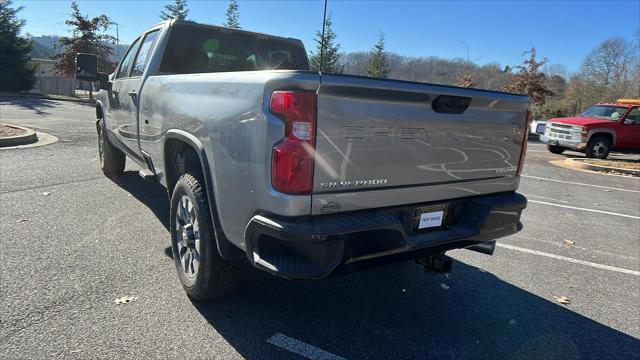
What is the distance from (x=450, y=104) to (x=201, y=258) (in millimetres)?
1922

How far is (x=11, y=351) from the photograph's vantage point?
7.98ft

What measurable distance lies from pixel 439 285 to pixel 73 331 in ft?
9.13

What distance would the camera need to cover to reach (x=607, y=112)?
15742mm

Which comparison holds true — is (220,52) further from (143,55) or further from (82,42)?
(82,42)

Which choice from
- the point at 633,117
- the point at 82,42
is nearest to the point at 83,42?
the point at 82,42

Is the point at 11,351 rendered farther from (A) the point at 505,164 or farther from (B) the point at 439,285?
(A) the point at 505,164

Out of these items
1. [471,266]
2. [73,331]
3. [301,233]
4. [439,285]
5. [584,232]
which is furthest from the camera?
[584,232]

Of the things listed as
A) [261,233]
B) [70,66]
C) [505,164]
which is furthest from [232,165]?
[70,66]

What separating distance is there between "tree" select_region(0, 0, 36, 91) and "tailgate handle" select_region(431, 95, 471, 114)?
33323mm

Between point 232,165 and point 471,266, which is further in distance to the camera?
point 471,266

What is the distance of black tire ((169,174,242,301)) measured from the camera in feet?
9.27

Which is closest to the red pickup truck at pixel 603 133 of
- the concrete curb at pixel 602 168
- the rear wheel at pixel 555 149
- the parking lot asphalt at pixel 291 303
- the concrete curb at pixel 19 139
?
the rear wheel at pixel 555 149

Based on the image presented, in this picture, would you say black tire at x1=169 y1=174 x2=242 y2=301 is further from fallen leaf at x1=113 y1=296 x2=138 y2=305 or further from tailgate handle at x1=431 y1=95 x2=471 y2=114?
tailgate handle at x1=431 y1=95 x2=471 y2=114

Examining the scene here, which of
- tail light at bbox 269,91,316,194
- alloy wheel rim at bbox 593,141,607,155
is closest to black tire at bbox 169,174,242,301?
tail light at bbox 269,91,316,194
